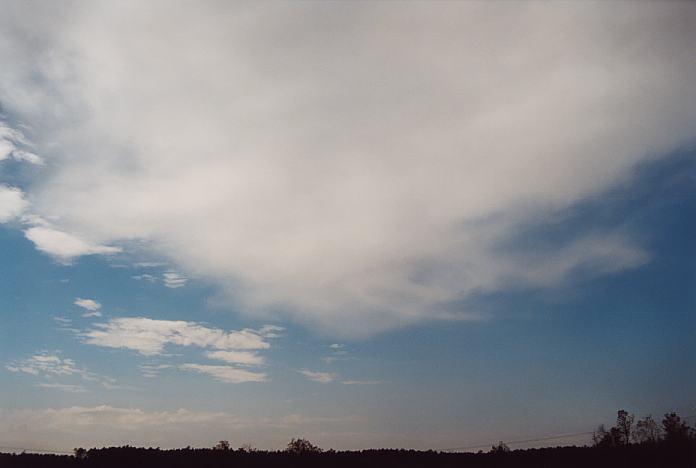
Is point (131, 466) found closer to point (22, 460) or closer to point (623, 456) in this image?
point (22, 460)

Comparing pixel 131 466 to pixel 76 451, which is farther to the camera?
pixel 76 451

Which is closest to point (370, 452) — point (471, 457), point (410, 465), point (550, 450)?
point (410, 465)

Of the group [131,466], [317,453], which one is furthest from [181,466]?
[317,453]

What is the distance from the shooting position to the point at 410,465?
66.3 m

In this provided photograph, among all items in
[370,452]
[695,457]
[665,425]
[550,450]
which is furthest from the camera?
[665,425]

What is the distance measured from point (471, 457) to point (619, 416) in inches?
1845

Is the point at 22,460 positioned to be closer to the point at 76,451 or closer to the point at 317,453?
the point at 76,451

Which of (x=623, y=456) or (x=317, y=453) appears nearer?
→ (x=623, y=456)

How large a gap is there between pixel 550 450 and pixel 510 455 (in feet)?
13.8

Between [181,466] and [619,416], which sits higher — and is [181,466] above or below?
below

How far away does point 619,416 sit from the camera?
9931 cm

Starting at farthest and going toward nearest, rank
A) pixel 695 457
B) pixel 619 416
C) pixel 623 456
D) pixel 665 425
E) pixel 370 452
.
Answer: pixel 619 416, pixel 665 425, pixel 370 452, pixel 623 456, pixel 695 457

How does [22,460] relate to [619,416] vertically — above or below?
below

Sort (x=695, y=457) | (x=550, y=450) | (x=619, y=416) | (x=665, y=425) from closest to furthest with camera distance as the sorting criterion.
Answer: (x=695, y=457), (x=550, y=450), (x=665, y=425), (x=619, y=416)
